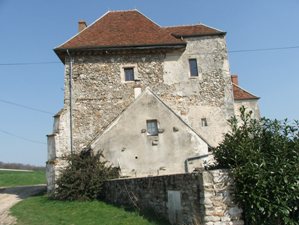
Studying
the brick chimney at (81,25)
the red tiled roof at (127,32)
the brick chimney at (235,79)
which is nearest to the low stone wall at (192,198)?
the red tiled roof at (127,32)

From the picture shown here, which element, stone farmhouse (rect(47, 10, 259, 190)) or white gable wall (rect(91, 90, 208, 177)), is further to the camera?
stone farmhouse (rect(47, 10, 259, 190))

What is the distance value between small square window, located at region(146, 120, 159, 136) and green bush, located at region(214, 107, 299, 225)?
736 centimetres

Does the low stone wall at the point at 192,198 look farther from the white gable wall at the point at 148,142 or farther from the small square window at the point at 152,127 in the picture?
the small square window at the point at 152,127

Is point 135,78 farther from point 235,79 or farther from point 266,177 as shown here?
point 266,177

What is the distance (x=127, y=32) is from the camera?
22422 millimetres

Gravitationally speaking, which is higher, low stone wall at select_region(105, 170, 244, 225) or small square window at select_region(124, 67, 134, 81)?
small square window at select_region(124, 67, 134, 81)

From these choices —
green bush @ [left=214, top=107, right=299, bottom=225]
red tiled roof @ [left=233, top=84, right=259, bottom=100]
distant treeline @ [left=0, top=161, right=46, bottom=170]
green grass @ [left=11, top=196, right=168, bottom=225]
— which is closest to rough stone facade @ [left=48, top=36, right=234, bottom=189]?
red tiled roof @ [left=233, top=84, right=259, bottom=100]

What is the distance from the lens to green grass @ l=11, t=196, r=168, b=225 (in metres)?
11.5

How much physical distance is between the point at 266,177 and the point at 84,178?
28.3ft

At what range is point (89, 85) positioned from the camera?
69.7 ft

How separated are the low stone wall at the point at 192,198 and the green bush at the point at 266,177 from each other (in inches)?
13.7

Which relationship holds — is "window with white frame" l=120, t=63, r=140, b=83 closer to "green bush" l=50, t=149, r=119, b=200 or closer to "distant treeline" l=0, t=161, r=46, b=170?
"green bush" l=50, t=149, r=119, b=200

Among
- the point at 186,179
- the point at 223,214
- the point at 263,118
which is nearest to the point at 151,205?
the point at 186,179

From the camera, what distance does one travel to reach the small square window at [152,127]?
17391 millimetres
